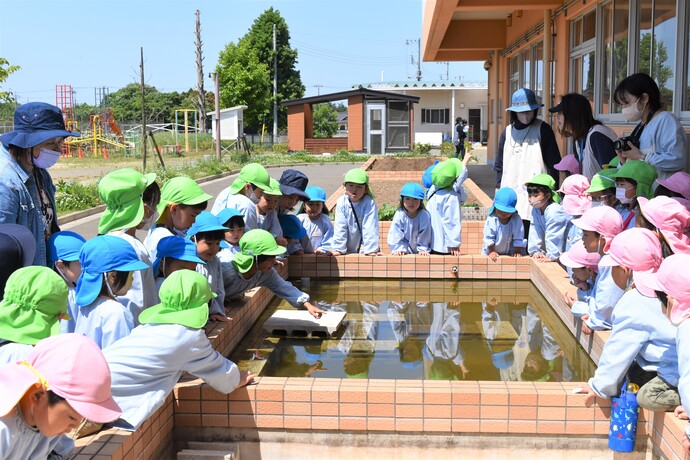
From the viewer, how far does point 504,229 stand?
23.9ft

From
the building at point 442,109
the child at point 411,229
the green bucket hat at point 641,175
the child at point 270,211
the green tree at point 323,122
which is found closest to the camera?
the green bucket hat at point 641,175

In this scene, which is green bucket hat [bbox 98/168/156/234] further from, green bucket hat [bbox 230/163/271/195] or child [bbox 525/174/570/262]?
child [bbox 525/174/570/262]

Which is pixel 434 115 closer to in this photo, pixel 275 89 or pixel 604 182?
pixel 275 89

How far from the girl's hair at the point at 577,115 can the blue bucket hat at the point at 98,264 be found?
403cm

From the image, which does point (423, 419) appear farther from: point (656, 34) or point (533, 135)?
point (656, 34)

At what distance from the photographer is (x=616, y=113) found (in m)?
8.48

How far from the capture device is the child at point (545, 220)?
21.9 ft

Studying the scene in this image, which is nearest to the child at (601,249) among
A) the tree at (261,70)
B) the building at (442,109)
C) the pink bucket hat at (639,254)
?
the pink bucket hat at (639,254)

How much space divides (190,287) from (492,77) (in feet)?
60.1

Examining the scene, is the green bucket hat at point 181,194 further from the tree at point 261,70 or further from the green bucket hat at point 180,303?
the tree at point 261,70

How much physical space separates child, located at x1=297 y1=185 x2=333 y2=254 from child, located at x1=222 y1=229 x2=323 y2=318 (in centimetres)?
205

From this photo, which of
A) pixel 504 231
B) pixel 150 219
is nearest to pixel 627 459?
pixel 150 219

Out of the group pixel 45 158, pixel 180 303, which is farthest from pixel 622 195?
pixel 45 158

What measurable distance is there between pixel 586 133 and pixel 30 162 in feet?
14.5
